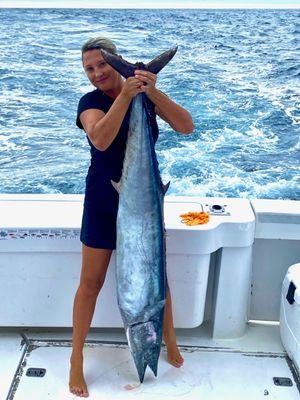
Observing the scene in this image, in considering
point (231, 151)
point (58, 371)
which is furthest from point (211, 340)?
point (231, 151)

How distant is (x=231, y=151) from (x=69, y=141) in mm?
1751

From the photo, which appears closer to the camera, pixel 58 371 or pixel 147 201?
pixel 147 201

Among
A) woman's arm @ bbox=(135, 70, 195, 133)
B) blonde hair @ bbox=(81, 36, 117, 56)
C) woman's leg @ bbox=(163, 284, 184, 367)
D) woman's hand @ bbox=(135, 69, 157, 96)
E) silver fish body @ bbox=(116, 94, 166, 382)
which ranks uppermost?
blonde hair @ bbox=(81, 36, 117, 56)

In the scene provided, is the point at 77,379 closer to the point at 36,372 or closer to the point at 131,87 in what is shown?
the point at 36,372

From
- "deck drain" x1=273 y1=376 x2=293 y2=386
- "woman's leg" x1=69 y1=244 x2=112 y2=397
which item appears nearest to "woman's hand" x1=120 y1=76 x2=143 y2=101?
"woman's leg" x1=69 y1=244 x2=112 y2=397

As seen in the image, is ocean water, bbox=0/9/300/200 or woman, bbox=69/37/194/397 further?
ocean water, bbox=0/9/300/200

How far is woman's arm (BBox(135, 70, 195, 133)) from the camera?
61.4 inches

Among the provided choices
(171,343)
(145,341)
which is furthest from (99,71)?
(171,343)

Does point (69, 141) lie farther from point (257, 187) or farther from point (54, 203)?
point (54, 203)

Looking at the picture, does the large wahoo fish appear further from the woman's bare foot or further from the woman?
the woman's bare foot

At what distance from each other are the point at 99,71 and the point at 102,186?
0.36 metres

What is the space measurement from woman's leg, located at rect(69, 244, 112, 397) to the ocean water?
9.48 ft

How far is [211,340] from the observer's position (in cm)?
233

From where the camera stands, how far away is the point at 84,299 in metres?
1.95
